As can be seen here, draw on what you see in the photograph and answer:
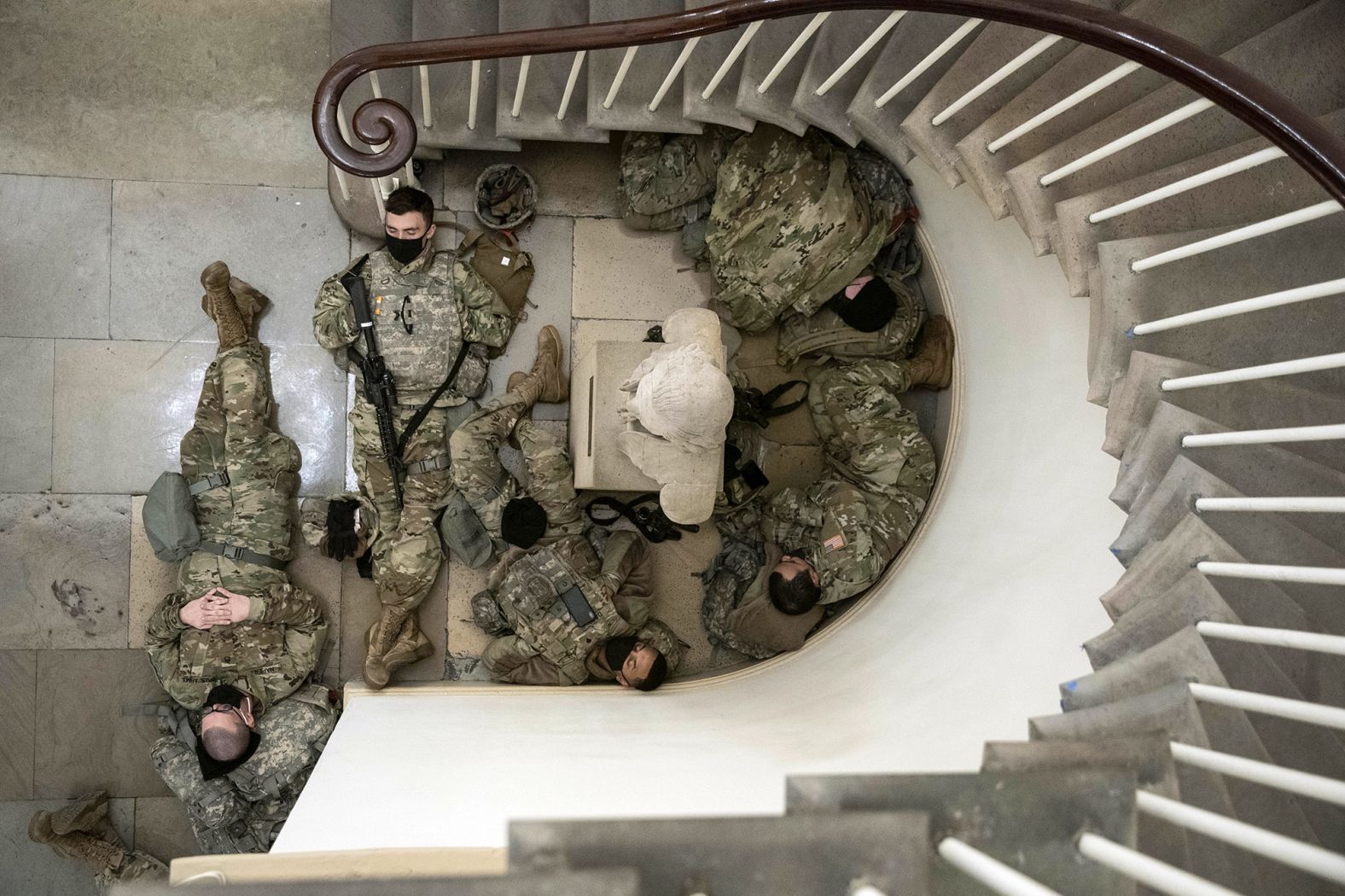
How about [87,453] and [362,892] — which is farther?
[87,453]

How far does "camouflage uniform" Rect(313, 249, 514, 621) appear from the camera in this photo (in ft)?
12.1

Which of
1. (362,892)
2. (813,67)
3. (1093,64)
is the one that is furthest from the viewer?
(813,67)

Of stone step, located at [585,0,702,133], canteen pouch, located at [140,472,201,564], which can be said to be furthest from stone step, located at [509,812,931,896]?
canteen pouch, located at [140,472,201,564]

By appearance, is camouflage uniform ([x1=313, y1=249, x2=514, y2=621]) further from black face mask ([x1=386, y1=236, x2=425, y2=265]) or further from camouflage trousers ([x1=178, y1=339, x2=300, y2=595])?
camouflage trousers ([x1=178, y1=339, x2=300, y2=595])

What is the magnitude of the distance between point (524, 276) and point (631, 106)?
91 cm

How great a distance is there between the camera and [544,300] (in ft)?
13.1

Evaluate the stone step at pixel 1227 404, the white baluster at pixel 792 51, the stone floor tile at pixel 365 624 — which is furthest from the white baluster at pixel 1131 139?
the stone floor tile at pixel 365 624

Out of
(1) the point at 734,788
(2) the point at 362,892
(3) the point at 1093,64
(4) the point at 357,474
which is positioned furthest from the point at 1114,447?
(4) the point at 357,474

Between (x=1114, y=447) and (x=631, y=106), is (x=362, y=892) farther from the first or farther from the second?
(x=631, y=106)

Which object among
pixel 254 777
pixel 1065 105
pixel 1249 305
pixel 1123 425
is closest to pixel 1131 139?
pixel 1065 105

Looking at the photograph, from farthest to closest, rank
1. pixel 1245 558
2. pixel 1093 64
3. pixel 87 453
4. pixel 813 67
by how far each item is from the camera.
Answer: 1. pixel 87 453
2. pixel 813 67
3. pixel 1093 64
4. pixel 1245 558

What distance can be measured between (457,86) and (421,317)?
0.92m

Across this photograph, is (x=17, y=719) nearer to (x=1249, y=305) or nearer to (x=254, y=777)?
(x=254, y=777)

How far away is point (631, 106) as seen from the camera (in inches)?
132
